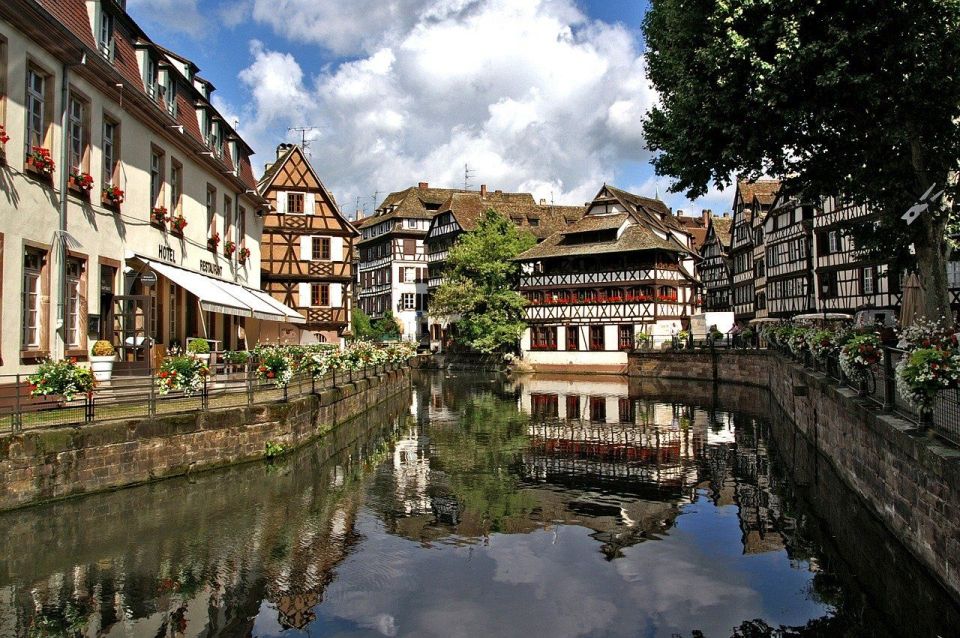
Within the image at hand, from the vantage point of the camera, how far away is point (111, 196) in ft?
59.1

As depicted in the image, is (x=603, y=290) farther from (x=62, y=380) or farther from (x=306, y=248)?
(x=62, y=380)

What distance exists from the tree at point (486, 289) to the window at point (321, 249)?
19155 mm

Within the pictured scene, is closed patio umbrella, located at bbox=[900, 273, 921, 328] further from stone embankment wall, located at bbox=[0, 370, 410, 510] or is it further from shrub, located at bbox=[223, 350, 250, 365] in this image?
shrub, located at bbox=[223, 350, 250, 365]

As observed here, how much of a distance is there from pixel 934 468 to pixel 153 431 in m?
12.2

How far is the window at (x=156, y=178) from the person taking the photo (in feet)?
69.9

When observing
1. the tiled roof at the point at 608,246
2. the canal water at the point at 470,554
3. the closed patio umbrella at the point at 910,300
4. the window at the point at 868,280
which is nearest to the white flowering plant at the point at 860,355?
the canal water at the point at 470,554

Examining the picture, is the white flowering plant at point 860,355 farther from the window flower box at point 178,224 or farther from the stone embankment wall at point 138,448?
the window flower box at point 178,224

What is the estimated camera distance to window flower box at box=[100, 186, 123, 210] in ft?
58.3

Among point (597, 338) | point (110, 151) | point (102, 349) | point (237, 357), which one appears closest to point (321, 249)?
point (237, 357)

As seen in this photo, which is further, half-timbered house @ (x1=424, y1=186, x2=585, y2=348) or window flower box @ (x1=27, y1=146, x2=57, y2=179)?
half-timbered house @ (x1=424, y1=186, x2=585, y2=348)

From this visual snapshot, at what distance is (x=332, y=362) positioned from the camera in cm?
2267

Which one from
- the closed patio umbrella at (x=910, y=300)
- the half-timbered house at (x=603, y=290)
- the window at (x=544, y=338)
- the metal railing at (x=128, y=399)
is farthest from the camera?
the window at (x=544, y=338)

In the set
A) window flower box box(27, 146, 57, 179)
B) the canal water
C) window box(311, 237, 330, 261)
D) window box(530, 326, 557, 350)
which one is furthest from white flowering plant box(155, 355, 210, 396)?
window box(530, 326, 557, 350)

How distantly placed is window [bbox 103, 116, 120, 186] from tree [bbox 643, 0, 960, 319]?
44.6 feet
